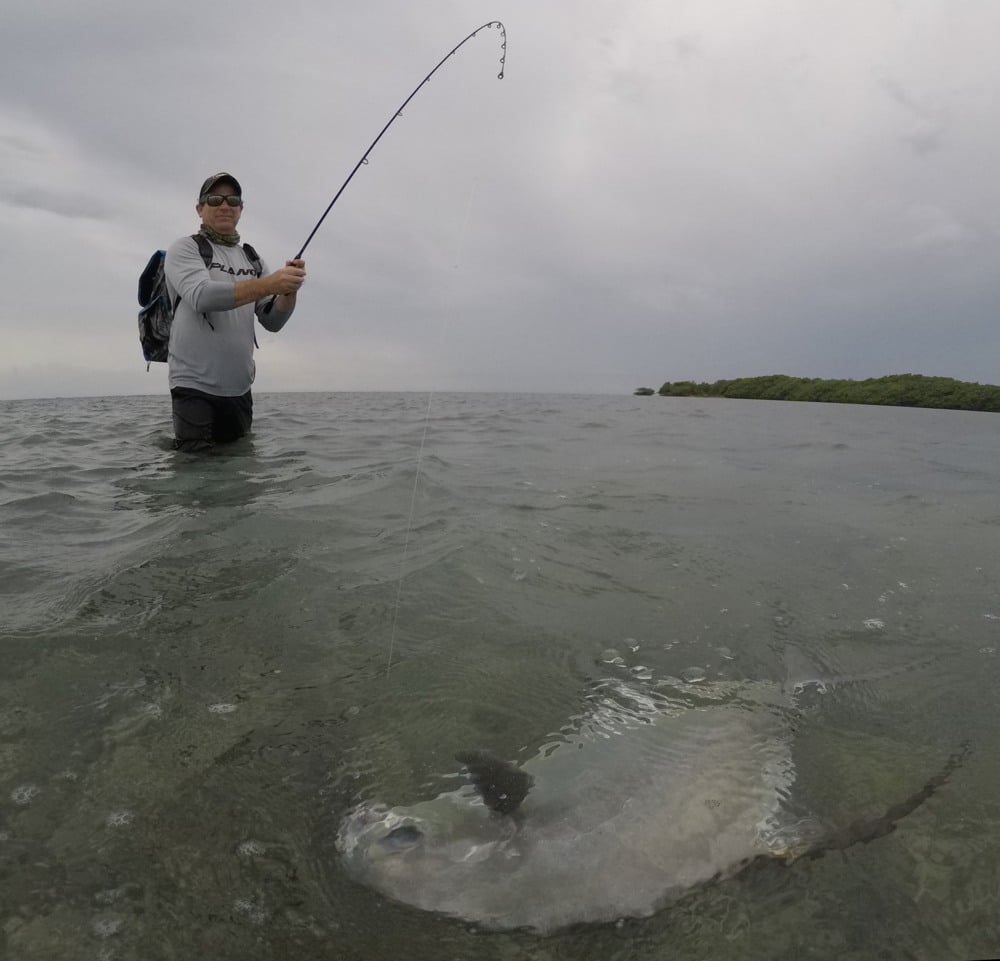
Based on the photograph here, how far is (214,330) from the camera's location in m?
6.92

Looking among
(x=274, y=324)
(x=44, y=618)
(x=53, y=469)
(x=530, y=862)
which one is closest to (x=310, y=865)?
(x=530, y=862)

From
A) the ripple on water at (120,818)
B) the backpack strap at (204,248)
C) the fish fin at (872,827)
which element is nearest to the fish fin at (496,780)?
the fish fin at (872,827)

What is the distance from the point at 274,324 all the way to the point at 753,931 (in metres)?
7.15

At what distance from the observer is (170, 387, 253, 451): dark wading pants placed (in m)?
7.29

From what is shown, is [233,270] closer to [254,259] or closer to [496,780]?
[254,259]

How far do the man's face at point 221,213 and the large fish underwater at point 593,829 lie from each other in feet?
20.6

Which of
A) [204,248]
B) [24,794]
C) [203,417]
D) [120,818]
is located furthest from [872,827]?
[203,417]

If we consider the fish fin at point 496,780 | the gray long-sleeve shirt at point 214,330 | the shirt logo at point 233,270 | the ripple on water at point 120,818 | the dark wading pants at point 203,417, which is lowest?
the ripple on water at point 120,818

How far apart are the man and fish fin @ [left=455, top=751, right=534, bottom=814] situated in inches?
179

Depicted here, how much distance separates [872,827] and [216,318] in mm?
7099

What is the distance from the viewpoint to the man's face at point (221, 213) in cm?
636

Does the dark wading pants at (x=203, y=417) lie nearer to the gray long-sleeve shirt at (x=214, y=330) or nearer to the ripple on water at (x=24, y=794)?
the gray long-sleeve shirt at (x=214, y=330)

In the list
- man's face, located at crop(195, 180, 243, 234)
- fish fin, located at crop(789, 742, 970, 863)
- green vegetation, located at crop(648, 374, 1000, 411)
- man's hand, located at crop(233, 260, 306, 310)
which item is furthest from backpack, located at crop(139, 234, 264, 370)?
green vegetation, located at crop(648, 374, 1000, 411)

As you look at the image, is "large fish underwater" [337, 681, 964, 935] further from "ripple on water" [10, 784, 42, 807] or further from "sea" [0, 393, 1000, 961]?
"ripple on water" [10, 784, 42, 807]
